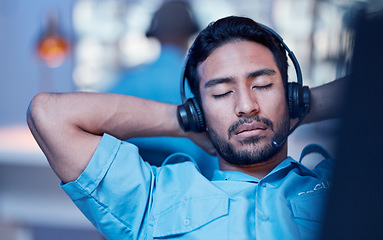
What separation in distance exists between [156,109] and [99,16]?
2.87 m

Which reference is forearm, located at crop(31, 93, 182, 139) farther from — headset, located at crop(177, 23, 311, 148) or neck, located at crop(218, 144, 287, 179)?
neck, located at crop(218, 144, 287, 179)

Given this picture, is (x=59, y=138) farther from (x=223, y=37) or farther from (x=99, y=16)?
(x=99, y=16)

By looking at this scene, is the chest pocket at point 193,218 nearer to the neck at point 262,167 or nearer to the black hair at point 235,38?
the neck at point 262,167

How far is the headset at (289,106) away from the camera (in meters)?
1.04

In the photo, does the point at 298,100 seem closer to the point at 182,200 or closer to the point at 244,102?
the point at 244,102

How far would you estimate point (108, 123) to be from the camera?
112cm

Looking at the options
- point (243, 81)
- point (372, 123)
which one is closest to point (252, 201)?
point (243, 81)

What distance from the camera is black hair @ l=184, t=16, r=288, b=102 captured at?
1.08 meters

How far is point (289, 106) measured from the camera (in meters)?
1.05

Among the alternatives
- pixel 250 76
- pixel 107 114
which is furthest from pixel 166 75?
pixel 250 76

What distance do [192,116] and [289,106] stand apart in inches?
10.0

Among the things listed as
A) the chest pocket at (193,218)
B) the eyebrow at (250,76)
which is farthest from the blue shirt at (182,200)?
the eyebrow at (250,76)

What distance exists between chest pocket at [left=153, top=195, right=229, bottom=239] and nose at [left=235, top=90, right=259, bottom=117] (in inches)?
8.3

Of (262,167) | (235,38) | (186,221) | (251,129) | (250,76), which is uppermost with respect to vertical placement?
(235,38)
